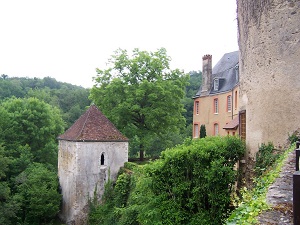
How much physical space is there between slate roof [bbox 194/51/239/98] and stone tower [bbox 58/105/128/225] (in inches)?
434

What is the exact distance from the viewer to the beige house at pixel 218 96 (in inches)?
1049

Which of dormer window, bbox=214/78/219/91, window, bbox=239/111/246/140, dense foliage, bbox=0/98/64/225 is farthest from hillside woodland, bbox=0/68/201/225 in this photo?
window, bbox=239/111/246/140

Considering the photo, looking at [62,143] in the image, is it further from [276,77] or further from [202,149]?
[276,77]

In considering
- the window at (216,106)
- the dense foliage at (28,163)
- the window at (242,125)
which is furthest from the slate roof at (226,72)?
the dense foliage at (28,163)

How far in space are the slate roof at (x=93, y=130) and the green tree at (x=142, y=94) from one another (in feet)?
13.1

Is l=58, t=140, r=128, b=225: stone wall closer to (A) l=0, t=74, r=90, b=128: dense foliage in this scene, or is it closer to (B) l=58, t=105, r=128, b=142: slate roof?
(B) l=58, t=105, r=128, b=142: slate roof

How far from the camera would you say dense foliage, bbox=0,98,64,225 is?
20.8 metres

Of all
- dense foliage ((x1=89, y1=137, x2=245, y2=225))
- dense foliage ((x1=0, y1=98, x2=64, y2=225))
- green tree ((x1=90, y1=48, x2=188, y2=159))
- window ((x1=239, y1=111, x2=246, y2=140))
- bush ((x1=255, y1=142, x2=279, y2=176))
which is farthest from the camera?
green tree ((x1=90, y1=48, x2=188, y2=159))

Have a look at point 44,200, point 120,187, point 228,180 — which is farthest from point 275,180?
point 44,200

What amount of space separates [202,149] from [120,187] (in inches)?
422

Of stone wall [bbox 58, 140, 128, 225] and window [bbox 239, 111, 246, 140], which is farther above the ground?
window [bbox 239, 111, 246, 140]

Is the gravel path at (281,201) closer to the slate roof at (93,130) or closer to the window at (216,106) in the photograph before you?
the slate roof at (93,130)

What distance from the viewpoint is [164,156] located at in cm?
1057

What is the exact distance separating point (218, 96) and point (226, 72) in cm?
235
